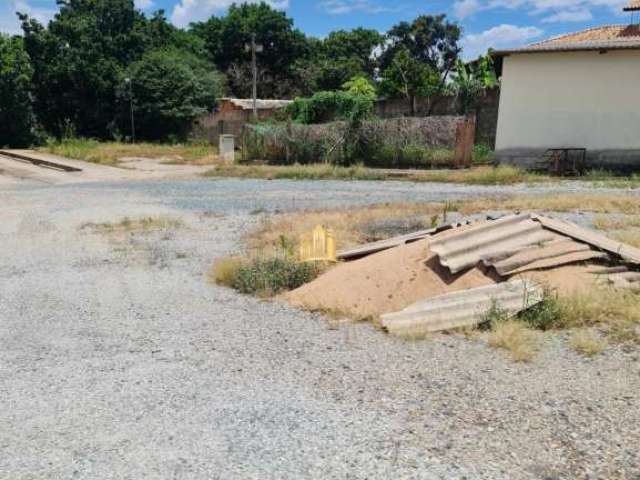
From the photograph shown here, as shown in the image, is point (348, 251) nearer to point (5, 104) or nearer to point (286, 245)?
point (286, 245)

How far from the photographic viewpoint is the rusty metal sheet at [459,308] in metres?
4.68

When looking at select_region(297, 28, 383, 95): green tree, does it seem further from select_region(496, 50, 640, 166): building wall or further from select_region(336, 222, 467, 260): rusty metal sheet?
select_region(336, 222, 467, 260): rusty metal sheet

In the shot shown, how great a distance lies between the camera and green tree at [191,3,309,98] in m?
47.0

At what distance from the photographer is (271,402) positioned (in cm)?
355

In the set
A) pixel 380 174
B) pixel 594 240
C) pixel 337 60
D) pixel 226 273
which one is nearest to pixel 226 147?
pixel 380 174

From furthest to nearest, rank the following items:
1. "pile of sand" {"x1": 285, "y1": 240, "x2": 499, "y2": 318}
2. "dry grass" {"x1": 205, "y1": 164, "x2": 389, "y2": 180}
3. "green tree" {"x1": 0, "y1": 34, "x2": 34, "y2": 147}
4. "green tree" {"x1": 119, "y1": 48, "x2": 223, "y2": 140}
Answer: "green tree" {"x1": 119, "y1": 48, "x2": 223, "y2": 140} → "green tree" {"x1": 0, "y1": 34, "x2": 34, "y2": 147} → "dry grass" {"x1": 205, "y1": 164, "x2": 389, "y2": 180} → "pile of sand" {"x1": 285, "y1": 240, "x2": 499, "y2": 318}

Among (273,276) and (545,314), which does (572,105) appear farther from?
(545,314)

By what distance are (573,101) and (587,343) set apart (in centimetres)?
1402

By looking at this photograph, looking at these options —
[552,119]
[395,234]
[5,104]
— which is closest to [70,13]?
[5,104]

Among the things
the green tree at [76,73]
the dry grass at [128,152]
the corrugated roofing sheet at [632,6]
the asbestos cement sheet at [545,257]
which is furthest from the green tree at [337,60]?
the asbestos cement sheet at [545,257]

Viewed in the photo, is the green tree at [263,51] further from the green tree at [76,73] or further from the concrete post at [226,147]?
the concrete post at [226,147]

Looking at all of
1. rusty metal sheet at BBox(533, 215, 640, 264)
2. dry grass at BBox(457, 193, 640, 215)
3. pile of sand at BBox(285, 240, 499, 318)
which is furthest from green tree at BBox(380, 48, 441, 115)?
pile of sand at BBox(285, 240, 499, 318)

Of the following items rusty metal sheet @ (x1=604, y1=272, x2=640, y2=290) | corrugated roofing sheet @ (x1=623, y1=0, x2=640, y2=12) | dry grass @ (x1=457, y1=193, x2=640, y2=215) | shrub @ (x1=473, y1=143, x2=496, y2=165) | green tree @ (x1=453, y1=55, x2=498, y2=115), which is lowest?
rusty metal sheet @ (x1=604, y1=272, x2=640, y2=290)

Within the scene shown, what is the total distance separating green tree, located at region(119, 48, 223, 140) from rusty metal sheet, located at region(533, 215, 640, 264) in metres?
28.9
